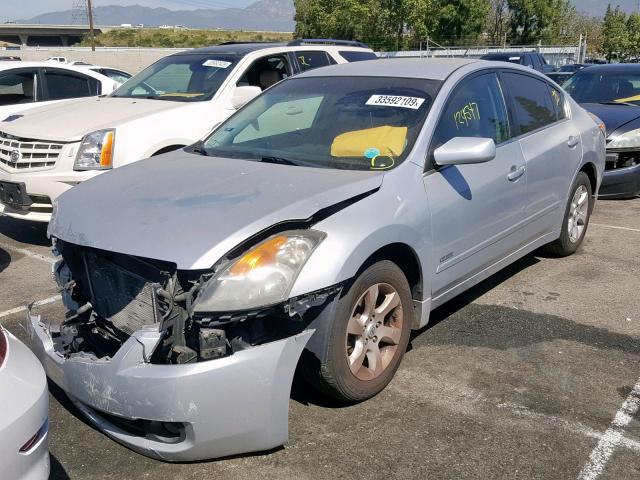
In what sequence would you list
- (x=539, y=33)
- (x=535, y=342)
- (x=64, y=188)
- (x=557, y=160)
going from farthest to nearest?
(x=539, y=33), (x=64, y=188), (x=557, y=160), (x=535, y=342)

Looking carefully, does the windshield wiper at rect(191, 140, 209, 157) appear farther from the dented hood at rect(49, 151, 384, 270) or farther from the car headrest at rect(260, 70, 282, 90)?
the car headrest at rect(260, 70, 282, 90)

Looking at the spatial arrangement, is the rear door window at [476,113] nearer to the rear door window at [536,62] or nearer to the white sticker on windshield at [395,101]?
the white sticker on windshield at [395,101]

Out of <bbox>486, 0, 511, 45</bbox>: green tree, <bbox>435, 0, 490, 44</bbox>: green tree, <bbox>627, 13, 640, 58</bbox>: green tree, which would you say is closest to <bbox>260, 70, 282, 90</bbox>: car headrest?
<bbox>435, 0, 490, 44</bbox>: green tree

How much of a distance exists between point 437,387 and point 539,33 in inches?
2063

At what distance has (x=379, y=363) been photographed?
3541mm

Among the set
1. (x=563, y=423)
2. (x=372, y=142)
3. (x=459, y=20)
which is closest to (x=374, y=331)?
(x=563, y=423)

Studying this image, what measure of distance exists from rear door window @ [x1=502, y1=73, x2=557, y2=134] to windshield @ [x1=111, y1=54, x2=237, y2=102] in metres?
3.12

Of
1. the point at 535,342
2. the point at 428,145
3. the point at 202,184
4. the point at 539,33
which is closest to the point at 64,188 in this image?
the point at 202,184

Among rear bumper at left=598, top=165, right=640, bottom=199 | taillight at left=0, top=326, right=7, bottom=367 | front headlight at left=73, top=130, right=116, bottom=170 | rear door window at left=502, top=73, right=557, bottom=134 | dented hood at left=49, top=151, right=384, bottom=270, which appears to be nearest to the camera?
taillight at left=0, top=326, right=7, bottom=367

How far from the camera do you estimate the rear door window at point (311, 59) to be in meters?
7.84

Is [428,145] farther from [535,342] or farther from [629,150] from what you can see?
[629,150]

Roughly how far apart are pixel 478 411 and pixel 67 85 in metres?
8.03

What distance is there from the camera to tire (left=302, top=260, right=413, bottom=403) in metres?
3.16

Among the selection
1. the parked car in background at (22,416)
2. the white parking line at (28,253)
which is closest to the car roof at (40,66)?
the white parking line at (28,253)
